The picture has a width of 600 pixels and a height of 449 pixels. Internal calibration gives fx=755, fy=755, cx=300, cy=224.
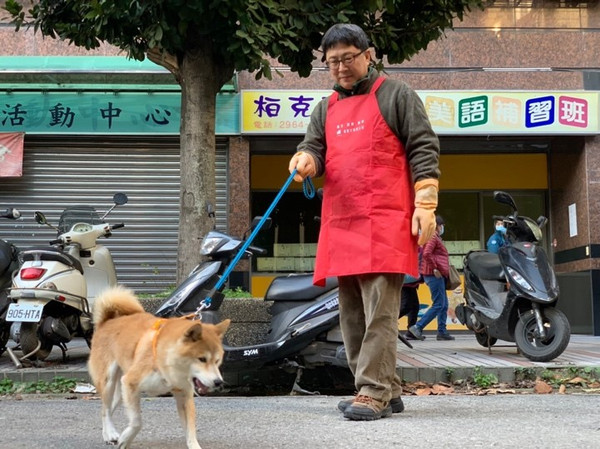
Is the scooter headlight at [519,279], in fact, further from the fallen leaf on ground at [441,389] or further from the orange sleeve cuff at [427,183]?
the orange sleeve cuff at [427,183]

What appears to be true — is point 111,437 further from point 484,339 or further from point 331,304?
point 484,339

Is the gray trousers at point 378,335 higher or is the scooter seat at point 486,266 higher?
the scooter seat at point 486,266

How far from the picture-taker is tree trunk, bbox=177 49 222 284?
7371 mm

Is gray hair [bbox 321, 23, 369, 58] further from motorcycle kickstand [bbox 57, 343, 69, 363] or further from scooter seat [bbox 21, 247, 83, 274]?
motorcycle kickstand [bbox 57, 343, 69, 363]

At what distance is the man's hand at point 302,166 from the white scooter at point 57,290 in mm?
3101

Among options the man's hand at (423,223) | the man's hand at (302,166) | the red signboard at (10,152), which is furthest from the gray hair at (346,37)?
the red signboard at (10,152)

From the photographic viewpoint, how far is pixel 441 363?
6605mm

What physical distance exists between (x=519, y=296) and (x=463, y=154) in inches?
240

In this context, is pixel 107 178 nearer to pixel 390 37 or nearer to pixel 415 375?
pixel 390 37

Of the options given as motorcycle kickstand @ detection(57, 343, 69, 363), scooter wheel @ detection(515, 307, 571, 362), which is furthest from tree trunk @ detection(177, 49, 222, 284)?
scooter wheel @ detection(515, 307, 571, 362)

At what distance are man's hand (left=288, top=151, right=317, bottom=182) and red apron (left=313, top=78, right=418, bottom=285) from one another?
14 cm

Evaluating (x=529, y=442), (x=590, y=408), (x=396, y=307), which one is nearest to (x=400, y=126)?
(x=396, y=307)

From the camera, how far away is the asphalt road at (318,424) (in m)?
3.61

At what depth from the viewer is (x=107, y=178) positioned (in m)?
11.4
